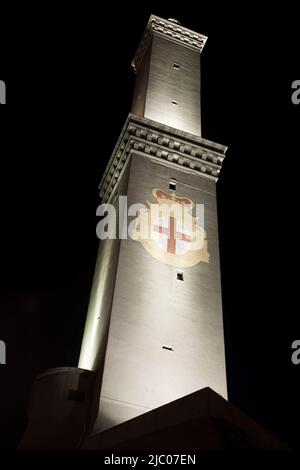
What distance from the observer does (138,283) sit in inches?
799

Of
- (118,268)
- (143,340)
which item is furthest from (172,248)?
(143,340)

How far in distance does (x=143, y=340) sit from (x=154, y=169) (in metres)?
8.80

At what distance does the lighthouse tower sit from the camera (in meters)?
18.0

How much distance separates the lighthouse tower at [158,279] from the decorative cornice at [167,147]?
0.15ft

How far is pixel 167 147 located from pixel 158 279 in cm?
739

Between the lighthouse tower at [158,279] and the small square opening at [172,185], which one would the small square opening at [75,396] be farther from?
the small square opening at [172,185]

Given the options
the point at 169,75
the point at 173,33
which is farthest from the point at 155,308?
the point at 173,33

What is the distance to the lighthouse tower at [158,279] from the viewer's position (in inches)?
711

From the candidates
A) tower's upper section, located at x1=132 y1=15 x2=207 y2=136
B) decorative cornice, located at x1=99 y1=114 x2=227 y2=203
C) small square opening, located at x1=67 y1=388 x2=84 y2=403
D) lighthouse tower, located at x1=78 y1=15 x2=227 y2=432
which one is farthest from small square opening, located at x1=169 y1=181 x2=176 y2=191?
small square opening, located at x1=67 y1=388 x2=84 y2=403

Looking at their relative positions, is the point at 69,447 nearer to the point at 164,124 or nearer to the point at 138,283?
the point at 138,283

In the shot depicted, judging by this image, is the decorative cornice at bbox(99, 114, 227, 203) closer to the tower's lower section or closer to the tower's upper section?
the tower's lower section

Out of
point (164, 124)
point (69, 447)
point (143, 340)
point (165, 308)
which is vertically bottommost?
point (69, 447)

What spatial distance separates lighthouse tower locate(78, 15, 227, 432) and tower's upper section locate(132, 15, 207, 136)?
107mm

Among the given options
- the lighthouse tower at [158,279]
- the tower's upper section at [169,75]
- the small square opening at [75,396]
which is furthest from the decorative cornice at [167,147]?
the small square opening at [75,396]
